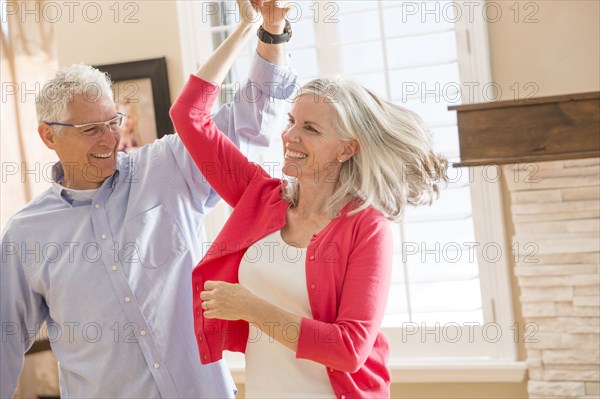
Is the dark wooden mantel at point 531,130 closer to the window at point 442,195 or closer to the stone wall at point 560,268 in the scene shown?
the stone wall at point 560,268

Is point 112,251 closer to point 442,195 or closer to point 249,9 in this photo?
point 249,9

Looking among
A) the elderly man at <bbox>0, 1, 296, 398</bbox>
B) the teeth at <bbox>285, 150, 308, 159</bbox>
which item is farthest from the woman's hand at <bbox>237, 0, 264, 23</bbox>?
the teeth at <bbox>285, 150, 308, 159</bbox>

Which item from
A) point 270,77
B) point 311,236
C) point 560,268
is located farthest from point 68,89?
point 560,268

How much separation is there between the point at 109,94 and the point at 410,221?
4.96 ft

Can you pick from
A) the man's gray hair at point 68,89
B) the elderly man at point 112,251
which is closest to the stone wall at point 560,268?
the elderly man at point 112,251

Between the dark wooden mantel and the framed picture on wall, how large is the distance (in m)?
2.36

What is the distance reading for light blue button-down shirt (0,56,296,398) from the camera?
2.21m

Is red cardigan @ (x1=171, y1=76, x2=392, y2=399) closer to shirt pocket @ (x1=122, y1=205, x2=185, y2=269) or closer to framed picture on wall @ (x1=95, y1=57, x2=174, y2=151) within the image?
shirt pocket @ (x1=122, y1=205, x2=185, y2=269)

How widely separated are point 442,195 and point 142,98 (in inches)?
54.5

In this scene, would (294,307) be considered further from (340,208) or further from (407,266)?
(407,266)

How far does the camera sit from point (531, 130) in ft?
4.72

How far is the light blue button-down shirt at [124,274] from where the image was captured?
2.21 metres

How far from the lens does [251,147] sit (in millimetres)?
2359

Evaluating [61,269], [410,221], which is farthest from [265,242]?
[410,221]
